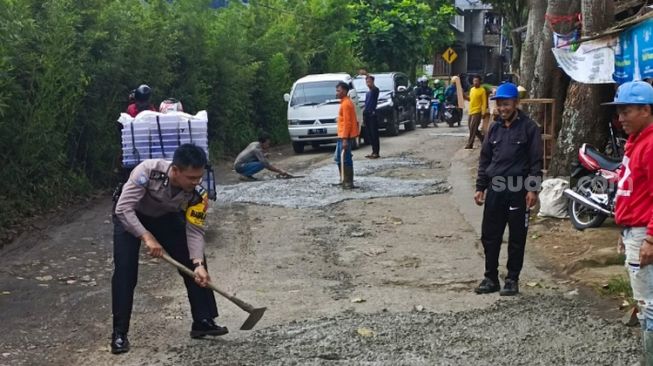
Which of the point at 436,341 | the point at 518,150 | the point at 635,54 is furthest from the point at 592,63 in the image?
the point at 436,341

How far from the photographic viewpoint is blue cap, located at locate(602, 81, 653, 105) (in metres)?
4.77

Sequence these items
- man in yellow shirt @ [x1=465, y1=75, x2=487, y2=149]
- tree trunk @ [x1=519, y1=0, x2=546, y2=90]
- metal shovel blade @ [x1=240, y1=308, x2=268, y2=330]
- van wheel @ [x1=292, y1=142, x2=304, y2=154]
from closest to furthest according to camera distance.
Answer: metal shovel blade @ [x1=240, y1=308, x2=268, y2=330]
tree trunk @ [x1=519, y1=0, x2=546, y2=90]
man in yellow shirt @ [x1=465, y1=75, x2=487, y2=149]
van wheel @ [x1=292, y1=142, x2=304, y2=154]

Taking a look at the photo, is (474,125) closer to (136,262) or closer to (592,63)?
(592,63)

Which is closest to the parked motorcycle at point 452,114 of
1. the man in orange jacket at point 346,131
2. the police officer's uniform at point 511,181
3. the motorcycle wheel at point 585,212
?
the man in orange jacket at point 346,131

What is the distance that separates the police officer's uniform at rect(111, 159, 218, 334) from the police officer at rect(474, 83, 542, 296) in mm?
2617

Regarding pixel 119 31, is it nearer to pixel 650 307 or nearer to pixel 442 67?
pixel 650 307

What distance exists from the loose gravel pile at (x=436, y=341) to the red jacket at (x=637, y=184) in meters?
1.17

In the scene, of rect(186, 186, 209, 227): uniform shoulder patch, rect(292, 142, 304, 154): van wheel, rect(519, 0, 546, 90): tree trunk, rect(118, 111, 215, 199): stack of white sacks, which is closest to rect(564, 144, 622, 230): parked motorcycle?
rect(118, 111, 215, 199): stack of white sacks

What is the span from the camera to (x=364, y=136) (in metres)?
21.7

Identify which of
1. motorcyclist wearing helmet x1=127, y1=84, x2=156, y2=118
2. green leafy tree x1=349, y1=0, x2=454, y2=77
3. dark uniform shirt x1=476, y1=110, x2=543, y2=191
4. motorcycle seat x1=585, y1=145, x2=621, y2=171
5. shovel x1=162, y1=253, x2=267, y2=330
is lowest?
shovel x1=162, y1=253, x2=267, y2=330

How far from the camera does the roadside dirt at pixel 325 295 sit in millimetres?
5918

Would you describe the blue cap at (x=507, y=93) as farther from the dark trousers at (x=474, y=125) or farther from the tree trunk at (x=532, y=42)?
the dark trousers at (x=474, y=125)

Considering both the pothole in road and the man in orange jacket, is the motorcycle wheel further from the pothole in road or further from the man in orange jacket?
the man in orange jacket

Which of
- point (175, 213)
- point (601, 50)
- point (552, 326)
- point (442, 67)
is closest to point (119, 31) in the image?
point (601, 50)
